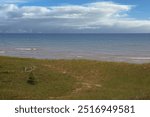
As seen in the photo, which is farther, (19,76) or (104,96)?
(19,76)

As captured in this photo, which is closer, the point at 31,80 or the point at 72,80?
the point at 31,80

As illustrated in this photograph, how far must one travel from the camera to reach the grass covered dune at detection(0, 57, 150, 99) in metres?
26.1

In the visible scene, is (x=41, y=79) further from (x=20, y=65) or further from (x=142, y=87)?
(x=142, y=87)

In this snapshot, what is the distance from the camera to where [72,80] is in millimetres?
31000

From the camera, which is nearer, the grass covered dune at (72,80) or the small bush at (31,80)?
the grass covered dune at (72,80)

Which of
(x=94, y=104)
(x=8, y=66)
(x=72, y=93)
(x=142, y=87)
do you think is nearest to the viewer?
(x=94, y=104)

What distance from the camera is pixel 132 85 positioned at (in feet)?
96.8

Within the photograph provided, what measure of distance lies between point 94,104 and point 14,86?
1466cm

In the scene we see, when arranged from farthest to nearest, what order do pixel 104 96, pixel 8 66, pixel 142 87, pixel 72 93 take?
pixel 8 66, pixel 142 87, pixel 72 93, pixel 104 96

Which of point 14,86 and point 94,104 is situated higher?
point 94,104

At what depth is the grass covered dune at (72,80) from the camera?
26133 mm

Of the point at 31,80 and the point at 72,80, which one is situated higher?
the point at 31,80

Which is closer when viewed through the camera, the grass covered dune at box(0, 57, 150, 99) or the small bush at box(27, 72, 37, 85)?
the grass covered dune at box(0, 57, 150, 99)

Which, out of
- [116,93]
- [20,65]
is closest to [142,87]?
[116,93]
